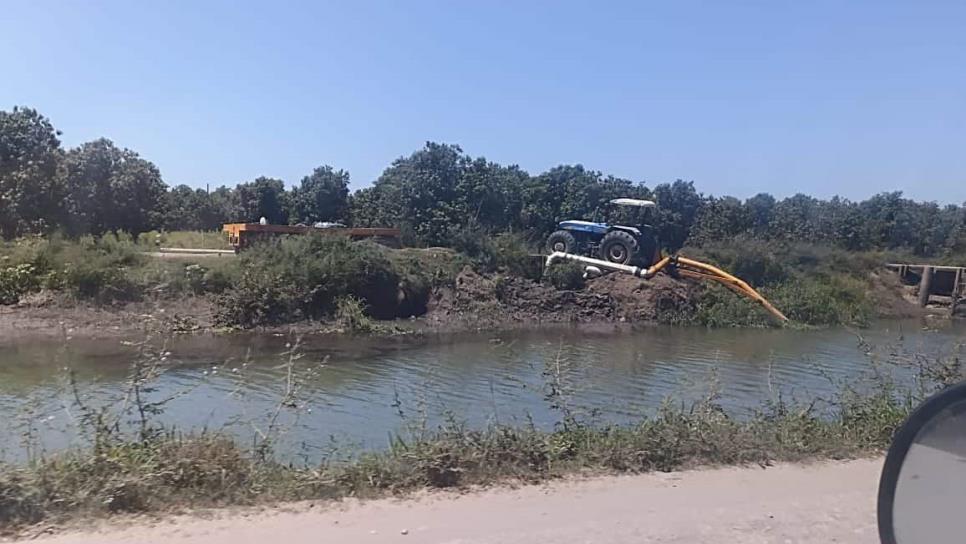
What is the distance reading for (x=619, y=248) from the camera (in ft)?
99.2

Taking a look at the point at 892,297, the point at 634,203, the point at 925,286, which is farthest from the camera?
the point at 925,286

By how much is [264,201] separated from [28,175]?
79.4ft

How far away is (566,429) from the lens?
24.7ft

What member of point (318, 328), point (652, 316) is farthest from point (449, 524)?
point (652, 316)

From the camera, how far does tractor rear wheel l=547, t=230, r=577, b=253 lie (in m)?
31.7

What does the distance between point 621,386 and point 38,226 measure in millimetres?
26975

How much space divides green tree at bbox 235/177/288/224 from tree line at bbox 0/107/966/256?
0.08m

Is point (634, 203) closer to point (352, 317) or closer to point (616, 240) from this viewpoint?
point (616, 240)

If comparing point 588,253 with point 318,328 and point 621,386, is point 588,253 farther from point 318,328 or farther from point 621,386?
point 621,386

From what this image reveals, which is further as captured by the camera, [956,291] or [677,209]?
[677,209]

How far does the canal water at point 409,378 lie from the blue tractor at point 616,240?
11.6ft

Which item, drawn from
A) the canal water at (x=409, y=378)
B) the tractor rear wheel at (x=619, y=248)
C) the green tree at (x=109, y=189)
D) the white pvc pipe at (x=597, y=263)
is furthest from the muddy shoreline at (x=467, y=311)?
the green tree at (x=109, y=189)

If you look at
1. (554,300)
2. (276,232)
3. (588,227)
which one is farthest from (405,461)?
(276,232)

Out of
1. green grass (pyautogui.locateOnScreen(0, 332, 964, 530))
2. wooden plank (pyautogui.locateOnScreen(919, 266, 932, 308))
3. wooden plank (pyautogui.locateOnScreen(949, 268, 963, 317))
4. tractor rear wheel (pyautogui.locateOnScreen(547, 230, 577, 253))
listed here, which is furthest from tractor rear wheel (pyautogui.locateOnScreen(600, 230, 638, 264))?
green grass (pyautogui.locateOnScreen(0, 332, 964, 530))
